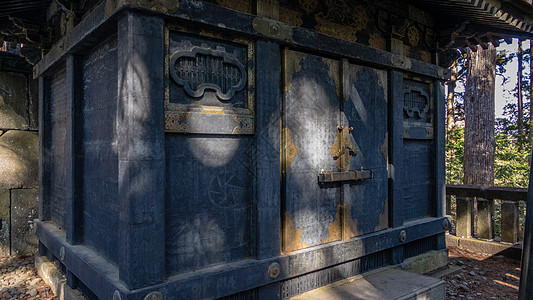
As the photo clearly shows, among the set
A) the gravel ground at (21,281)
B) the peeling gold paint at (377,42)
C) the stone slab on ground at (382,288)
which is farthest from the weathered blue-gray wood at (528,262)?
the gravel ground at (21,281)

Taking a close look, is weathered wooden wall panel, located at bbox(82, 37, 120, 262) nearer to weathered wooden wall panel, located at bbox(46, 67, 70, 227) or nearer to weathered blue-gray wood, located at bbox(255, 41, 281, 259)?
weathered wooden wall panel, located at bbox(46, 67, 70, 227)

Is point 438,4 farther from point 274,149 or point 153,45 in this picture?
point 153,45

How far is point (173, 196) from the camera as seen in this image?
2906mm

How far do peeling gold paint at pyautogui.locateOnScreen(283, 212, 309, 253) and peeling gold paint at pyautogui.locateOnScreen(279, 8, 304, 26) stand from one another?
219cm

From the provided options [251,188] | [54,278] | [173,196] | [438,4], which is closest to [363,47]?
[438,4]

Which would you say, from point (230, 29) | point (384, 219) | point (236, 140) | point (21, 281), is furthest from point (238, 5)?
point (21, 281)

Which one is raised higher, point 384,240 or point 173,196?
point 173,196

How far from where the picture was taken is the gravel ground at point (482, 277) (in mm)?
4535

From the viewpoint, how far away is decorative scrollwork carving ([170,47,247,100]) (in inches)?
116

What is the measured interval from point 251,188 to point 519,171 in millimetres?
11801

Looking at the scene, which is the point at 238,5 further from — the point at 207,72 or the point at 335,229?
the point at 335,229

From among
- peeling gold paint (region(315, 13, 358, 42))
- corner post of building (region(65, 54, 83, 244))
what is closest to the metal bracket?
peeling gold paint (region(315, 13, 358, 42))

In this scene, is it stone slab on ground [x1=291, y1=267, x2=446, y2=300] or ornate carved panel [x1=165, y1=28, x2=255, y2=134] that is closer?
ornate carved panel [x1=165, y1=28, x2=255, y2=134]

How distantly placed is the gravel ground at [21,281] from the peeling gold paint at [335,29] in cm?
495
